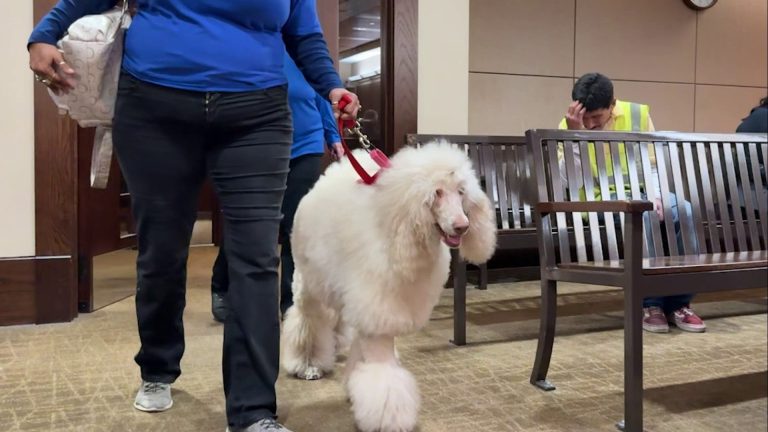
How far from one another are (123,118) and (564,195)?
1.71 m

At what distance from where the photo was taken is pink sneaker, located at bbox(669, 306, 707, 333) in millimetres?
3316

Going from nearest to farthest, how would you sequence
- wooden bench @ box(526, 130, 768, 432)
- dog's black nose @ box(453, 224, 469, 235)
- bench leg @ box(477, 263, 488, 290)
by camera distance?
dog's black nose @ box(453, 224, 469, 235) < wooden bench @ box(526, 130, 768, 432) < bench leg @ box(477, 263, 488, 290)

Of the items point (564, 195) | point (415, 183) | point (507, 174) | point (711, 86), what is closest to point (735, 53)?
point (711, 86)

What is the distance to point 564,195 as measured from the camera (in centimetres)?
267

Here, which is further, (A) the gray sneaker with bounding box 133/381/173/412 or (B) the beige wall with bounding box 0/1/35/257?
(B) the beige wall with bounding box 0/1/35/257

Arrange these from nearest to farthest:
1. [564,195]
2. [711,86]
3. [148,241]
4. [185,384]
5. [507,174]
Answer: [148,241]
[185,384]
[564,195]
[507,174]
[711,86]

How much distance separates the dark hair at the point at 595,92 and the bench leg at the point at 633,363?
5.27ft

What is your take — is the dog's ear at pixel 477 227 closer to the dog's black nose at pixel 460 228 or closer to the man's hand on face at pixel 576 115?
the dog's black nose at pixel 460 228

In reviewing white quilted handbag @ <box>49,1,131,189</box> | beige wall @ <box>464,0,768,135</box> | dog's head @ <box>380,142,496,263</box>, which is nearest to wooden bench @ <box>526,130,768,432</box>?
dog's head @ <box>380,142,496,263</box>

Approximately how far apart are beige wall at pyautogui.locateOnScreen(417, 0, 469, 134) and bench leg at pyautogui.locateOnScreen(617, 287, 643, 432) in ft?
8.56

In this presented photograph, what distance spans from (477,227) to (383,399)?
572 millimetres

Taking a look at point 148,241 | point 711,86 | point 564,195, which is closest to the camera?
point 148,241

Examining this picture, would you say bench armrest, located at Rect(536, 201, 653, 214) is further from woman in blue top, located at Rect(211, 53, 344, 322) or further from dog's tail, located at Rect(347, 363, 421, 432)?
woman in blue top, located at Rect(211, 53, 344, 322)

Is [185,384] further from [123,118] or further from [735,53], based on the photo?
[735,53]
